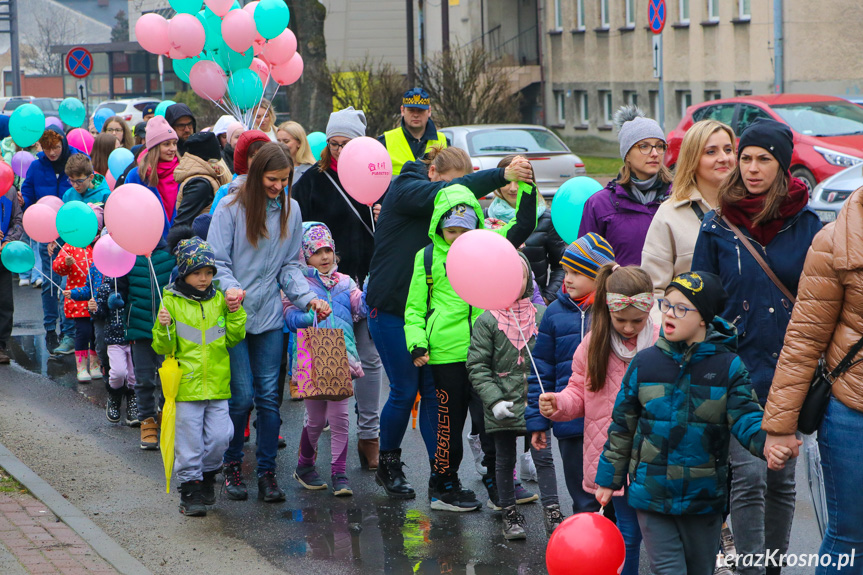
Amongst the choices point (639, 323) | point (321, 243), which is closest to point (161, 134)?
point (321, 243)

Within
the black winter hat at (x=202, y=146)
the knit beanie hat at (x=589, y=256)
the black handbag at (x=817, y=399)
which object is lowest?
the black handbag at (x=817, y=399)

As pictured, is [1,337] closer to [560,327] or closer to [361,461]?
[361,461]

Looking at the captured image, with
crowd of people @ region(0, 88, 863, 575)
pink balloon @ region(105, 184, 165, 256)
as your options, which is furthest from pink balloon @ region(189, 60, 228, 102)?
pink balloon @ region(105, 184, 165, 256)

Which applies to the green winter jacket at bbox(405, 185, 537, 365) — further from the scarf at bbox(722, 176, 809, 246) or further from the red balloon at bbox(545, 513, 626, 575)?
the red balloon at bbox(545, 513, 626, 575)

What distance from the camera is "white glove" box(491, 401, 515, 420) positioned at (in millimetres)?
5332

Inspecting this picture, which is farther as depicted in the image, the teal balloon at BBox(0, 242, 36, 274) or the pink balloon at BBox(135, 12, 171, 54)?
the pink balloon at BBox(135, 12, 171, 54)

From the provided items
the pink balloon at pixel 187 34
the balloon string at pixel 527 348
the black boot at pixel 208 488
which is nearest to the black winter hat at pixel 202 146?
the pink balloon at pixel 187 34

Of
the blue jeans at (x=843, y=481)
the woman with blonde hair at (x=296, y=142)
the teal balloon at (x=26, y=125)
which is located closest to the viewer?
the blue jeans at (x=843, y=481)

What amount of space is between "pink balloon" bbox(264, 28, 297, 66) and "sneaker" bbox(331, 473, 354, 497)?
5770mm

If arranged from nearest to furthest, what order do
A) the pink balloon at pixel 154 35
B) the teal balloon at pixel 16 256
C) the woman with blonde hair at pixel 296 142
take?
the woman with blonde hair at pixel 296 142 → the teal balloon at pixel 16 256 → the pink balloon at pixel 154 35

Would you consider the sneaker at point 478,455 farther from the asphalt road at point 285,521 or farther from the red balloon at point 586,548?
the red balloon at point 586,548

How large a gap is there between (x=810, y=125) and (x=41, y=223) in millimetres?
12603

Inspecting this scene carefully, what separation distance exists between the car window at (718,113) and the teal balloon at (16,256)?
12.9 metres

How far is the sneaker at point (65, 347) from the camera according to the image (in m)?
10.4
